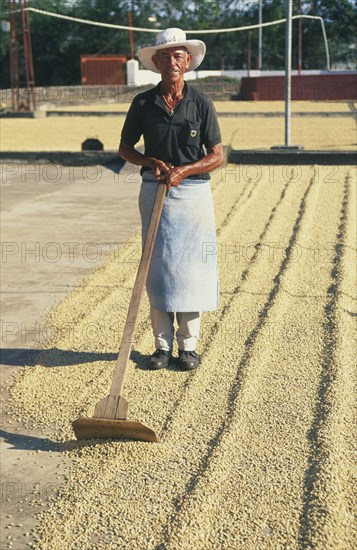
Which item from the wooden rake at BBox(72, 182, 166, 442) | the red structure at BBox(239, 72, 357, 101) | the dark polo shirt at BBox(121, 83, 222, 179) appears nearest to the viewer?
the wooden rake at BBox(72, 182, 166, 442)

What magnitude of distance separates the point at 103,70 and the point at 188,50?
1741 inches

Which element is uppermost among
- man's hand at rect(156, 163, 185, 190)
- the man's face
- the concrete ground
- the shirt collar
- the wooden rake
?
the man's face

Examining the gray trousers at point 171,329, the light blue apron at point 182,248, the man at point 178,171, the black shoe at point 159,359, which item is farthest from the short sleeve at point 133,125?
the black shoe at point 159,359

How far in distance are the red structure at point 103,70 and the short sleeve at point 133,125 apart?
42726mm

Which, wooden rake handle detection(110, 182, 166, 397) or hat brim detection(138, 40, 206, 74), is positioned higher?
hat brim detection(138, 40, 206, 74)

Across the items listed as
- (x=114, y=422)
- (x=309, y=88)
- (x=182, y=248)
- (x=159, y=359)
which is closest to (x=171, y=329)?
(x=159, y=359)

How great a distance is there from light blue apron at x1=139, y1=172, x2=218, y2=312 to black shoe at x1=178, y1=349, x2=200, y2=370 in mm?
328

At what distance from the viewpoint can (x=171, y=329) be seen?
4.83 metres

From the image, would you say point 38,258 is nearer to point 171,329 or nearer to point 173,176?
point 171,329

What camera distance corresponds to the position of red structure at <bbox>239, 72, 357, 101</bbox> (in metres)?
37.4

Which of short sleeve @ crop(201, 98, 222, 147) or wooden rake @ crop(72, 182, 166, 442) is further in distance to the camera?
short sleeve @ crop(201, 98, 222, 147)

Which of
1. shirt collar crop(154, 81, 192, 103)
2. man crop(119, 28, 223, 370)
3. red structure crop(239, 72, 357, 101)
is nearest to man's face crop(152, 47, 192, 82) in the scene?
man crop(119, 28, 223, 370)

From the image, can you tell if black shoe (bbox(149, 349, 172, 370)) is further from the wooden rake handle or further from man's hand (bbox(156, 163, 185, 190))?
man's hand (bbox(156, 163, 185, 190))

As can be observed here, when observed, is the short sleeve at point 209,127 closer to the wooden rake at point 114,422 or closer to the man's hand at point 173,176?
the man's hand at point 173,176
